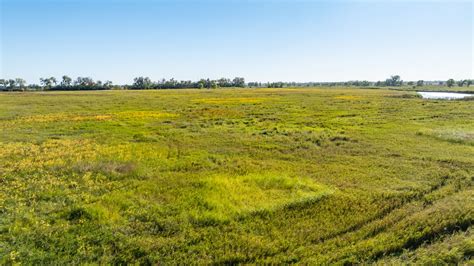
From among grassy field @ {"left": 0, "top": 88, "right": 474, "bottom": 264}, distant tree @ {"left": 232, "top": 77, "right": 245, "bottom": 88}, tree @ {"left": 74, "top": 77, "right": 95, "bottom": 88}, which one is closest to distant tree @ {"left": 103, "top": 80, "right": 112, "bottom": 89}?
tree @ {"left": 74, "top": 77, "right": 95, "bottom": 88}

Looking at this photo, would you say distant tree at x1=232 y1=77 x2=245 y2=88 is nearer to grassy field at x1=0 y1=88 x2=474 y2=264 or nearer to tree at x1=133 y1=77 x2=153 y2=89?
tree at x1=133 y1=77 x2=153 y2=89

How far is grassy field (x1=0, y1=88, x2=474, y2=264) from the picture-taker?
744 cm

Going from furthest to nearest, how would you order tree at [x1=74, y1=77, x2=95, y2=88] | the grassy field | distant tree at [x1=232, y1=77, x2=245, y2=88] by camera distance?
distant tree at [x1=232, y1=77, x2=245, y2=88] < tree at [x1=74, y1=77, x2=95, y2=88] < the grassy field

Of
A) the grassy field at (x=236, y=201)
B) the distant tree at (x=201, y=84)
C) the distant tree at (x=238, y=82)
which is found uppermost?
the distant tree at (x=238, y=82)

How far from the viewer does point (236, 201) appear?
10.3 metres

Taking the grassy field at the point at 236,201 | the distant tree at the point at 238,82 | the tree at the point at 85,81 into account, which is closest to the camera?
the grassy field at the point at 236,201

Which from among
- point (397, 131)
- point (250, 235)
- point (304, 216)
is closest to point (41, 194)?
point (250, 235)

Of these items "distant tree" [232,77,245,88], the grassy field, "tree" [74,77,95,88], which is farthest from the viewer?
"distant tree" [232,77,245,88]

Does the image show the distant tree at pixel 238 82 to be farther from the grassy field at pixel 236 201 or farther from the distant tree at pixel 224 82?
the grassy field at pixel 236 201

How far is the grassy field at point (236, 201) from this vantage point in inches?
293

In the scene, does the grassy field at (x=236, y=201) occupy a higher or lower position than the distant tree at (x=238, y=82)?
lower

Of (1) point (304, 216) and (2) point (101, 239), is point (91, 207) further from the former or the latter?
(1) point (304, 216)

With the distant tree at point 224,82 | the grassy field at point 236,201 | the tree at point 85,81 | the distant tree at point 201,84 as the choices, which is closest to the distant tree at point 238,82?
the distant tree at point 224,82

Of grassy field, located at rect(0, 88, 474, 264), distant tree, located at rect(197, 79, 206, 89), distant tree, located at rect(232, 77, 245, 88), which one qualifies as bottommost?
grassy field, located at rect(0, 88, 474, 264)
